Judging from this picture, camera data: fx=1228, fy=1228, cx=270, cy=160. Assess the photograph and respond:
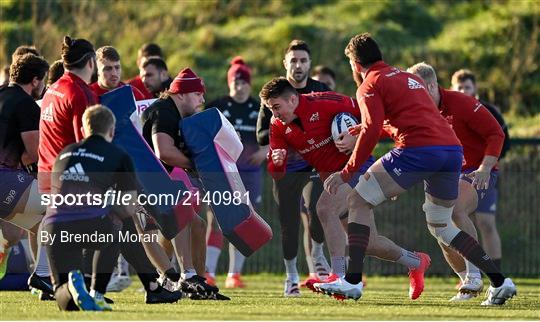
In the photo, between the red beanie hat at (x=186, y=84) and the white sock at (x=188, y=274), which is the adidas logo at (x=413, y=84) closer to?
the red beanie hat at (x=186, y=84)

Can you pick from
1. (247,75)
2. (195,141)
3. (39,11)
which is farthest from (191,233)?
(39,11)

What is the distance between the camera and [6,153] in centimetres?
1049

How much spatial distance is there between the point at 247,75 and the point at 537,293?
4143 millimetres

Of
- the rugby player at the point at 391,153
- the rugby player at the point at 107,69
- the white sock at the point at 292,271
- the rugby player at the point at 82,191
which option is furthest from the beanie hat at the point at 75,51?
the white sock at the point at 292,271

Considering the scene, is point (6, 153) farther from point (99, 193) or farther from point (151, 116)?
point (99, 193)

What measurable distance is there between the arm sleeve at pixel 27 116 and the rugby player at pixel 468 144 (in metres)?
3.26

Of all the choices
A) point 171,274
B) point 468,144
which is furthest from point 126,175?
point 468,144

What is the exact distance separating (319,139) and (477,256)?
1.89m

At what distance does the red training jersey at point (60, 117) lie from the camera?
9250mm

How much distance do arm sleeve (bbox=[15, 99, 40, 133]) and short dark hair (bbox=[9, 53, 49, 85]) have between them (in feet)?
0.86

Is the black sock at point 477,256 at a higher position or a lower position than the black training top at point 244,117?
lower

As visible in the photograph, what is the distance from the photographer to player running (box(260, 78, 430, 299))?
1061 cm

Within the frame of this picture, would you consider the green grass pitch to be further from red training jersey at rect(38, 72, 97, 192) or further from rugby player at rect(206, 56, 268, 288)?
rugby player at rect(206, 56, 268, 288)

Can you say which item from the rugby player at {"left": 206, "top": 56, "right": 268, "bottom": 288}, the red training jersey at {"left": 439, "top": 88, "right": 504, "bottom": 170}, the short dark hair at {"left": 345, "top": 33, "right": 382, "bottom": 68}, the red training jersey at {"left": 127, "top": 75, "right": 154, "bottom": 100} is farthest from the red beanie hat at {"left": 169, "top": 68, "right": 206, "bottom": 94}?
the rugby player at {"left": 206, "top": 56, "right": 268, "bottom": 288}
